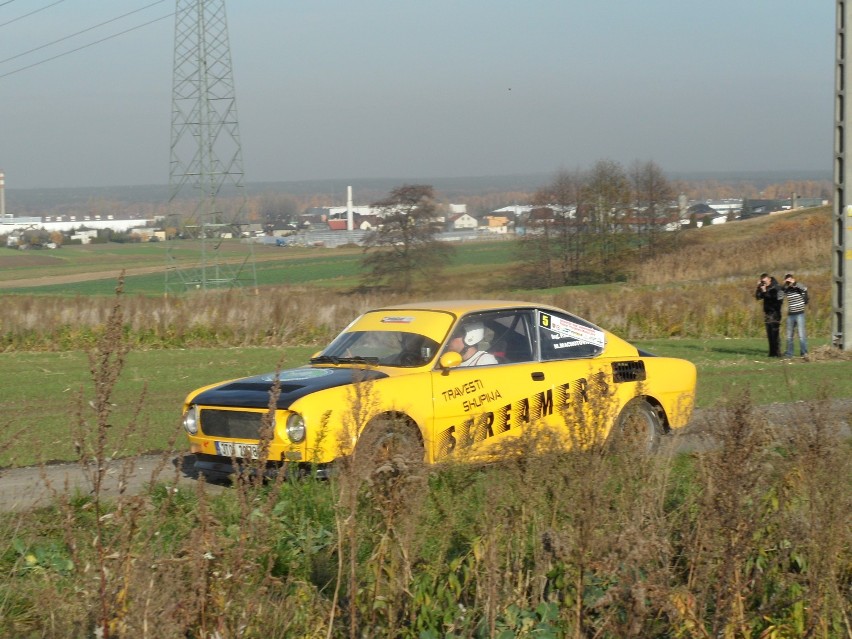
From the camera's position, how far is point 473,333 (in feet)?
32.7

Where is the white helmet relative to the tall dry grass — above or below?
above

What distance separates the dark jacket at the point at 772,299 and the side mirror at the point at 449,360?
14859 mm

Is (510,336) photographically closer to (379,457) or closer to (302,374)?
(302,374)

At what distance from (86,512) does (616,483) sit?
10.5 ft

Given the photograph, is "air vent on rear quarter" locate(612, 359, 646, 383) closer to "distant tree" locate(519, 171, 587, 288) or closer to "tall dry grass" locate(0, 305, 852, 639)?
"tall dry grass" locate(0, 305, 852, 639)

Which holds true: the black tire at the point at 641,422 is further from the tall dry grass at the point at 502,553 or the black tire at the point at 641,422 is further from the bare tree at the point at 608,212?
the bare tree at the point at 608,212

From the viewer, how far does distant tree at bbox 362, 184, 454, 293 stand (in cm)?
4550

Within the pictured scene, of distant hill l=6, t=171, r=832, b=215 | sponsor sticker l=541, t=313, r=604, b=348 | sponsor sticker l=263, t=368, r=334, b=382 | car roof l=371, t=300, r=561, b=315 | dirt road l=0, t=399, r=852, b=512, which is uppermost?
distant hill l=6, t=171, r=832, b=215

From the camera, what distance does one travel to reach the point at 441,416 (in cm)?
926

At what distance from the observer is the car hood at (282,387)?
29.0ft

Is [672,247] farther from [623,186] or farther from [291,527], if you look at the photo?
[291,527]

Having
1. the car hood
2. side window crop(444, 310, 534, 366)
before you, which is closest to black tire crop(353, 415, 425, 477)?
the car hood

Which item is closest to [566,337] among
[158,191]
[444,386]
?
[444,386]

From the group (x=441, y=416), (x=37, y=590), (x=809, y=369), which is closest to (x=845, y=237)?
(x=809, y=369)
